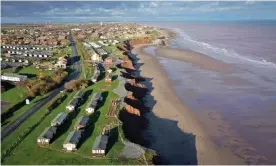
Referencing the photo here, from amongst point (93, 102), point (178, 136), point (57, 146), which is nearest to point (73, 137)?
point (57, 146)

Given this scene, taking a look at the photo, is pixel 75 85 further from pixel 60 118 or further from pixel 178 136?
pixel 178 136

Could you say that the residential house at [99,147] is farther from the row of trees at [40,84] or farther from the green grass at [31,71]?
the green grass at [31,71]

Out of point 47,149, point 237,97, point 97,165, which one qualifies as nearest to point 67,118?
point 47,149

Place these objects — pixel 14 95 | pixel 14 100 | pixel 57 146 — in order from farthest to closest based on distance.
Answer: pixel 14 95, pixel 14 100, pixel 57 146

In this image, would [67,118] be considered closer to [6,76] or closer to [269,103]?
[6,76]

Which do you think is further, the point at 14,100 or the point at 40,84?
the point at 40,84

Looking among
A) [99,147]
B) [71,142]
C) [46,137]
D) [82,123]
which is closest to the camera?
[99,147]

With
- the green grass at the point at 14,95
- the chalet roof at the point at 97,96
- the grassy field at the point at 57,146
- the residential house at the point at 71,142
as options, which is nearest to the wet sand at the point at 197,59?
the chalet roof at the point at 97,96
